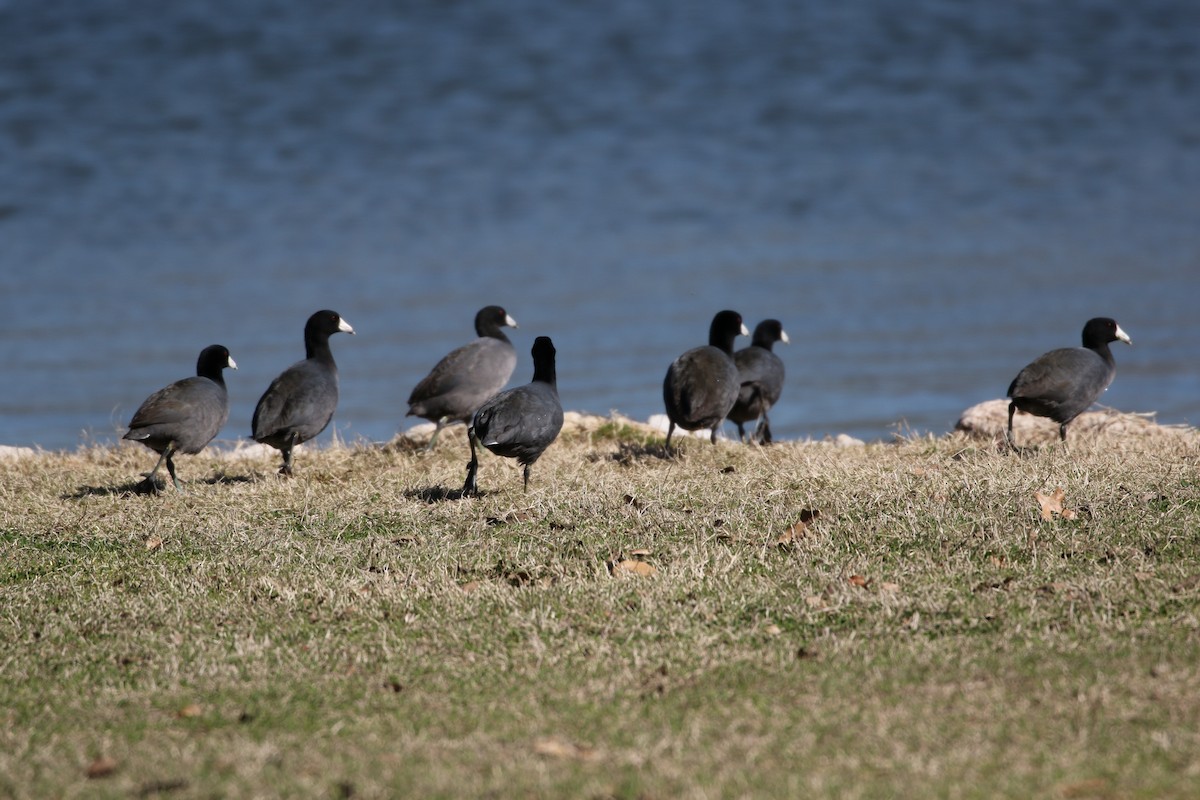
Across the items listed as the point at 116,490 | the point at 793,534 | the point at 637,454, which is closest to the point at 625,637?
the point at 793,534

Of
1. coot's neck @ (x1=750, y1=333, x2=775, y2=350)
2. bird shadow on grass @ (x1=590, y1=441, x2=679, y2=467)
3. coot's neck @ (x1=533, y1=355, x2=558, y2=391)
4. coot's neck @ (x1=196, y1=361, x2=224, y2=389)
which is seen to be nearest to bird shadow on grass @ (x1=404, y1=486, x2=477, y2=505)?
coot's neck @ (x1=533, y1=355, x2=558, y2=391)

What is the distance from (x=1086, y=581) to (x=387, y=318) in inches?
597

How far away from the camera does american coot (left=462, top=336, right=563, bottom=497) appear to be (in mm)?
8164

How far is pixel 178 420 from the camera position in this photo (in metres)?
8.91

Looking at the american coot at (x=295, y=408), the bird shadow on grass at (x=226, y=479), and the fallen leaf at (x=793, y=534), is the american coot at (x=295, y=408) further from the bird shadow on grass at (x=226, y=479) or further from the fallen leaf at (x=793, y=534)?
the fallen leaf at (x=793, y=534)

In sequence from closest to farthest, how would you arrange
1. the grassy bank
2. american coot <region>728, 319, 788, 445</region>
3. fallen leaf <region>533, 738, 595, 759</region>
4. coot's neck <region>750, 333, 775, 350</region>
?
the grassy bank < fallen leaf <region>533, 738, 595, 759</region> < american coot <region>728, 319, 788, 445</region> < coot's neck <region>750, 333, 775, 350</region>

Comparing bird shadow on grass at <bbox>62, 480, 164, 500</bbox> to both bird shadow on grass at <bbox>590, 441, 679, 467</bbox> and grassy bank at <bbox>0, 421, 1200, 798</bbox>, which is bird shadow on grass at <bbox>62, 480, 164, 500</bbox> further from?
bird shadow on grass at <bbox>590, 441, 679, 467</bbox>

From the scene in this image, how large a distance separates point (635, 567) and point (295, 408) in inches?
159

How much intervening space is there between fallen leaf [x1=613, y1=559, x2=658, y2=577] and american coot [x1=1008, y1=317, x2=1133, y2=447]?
4116 millimetres

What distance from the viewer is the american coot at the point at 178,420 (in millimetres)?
8836

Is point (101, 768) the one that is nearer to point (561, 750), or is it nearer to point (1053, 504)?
point (561, 750)

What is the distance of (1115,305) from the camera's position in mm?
18828

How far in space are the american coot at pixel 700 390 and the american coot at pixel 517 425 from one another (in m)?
1.48

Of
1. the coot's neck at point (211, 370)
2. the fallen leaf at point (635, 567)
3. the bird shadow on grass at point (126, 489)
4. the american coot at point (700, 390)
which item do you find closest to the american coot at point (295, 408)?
the bird shadow on grass at point (126, 489)
